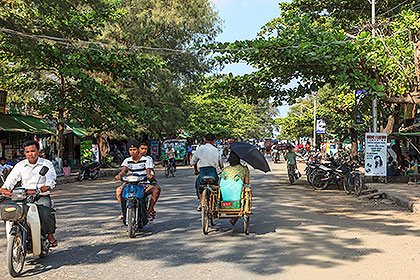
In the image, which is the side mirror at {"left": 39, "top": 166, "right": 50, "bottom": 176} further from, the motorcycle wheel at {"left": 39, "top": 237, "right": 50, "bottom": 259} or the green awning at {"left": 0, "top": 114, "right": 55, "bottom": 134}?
the green awning at {"left": 0, "top": 114, "right": 55, "bottom": 134}

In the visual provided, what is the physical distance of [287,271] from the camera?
18.1ft

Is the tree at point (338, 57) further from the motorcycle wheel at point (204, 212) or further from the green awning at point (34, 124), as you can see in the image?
the green awning at point (34, 124)

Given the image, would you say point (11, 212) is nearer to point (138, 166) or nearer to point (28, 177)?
point (28, 177)

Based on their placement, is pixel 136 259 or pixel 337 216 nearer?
pixel 136 259

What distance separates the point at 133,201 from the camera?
7414 millimetres

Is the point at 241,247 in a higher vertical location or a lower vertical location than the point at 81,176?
lower

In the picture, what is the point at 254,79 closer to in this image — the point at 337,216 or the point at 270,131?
the point at 337,216

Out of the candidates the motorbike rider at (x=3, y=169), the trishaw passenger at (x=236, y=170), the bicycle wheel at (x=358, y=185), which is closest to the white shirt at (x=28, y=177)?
the trishaw passenger at (x=236, y=170)

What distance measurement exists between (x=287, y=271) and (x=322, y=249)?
4.73ft

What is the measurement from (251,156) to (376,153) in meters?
10.1

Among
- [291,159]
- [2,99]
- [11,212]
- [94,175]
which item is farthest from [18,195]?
[94,175]

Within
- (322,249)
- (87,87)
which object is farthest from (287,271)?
(87,87)

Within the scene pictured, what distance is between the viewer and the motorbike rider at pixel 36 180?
5.86m

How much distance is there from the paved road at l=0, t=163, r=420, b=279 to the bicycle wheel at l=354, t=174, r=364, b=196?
315 cm
